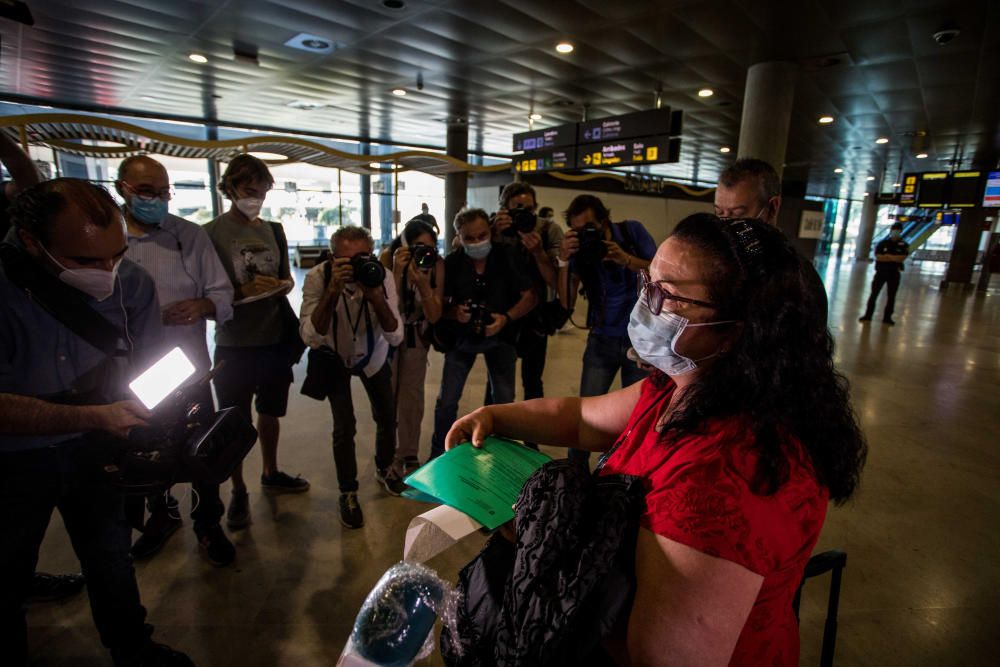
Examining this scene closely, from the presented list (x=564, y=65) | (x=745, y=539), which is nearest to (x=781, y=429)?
(x=745, y=539)

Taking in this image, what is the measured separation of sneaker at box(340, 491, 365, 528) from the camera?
253cm

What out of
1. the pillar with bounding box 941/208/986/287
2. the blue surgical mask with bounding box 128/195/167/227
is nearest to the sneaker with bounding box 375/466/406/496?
the blue surgical mask with bounding box 128/195/167/227

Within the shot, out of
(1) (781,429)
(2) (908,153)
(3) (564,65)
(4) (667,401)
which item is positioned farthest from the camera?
(2) (908,153)

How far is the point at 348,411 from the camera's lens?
2.57 m

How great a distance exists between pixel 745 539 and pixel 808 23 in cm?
570

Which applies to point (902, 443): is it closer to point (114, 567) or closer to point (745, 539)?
point (745, 539)

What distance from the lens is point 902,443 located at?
3674 millimetres

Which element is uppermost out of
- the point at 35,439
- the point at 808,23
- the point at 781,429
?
the point at 808,23

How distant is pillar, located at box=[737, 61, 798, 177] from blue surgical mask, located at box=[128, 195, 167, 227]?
596cm

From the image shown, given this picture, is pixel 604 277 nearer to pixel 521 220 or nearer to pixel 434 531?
pixel 521 220

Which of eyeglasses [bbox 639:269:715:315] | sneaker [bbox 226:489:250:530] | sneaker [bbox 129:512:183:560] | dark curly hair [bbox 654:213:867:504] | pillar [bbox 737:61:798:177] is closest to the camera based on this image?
dark curly hair [bbox 654:213:867:504]

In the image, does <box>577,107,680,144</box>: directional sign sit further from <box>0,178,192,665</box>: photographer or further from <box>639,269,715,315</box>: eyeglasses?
<box>0,178,192,665</box>: photographer

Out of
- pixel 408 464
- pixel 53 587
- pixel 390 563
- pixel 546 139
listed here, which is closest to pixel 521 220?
pixel 408 464

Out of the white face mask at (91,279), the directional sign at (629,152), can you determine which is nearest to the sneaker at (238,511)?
the white face mask at (91,279)
